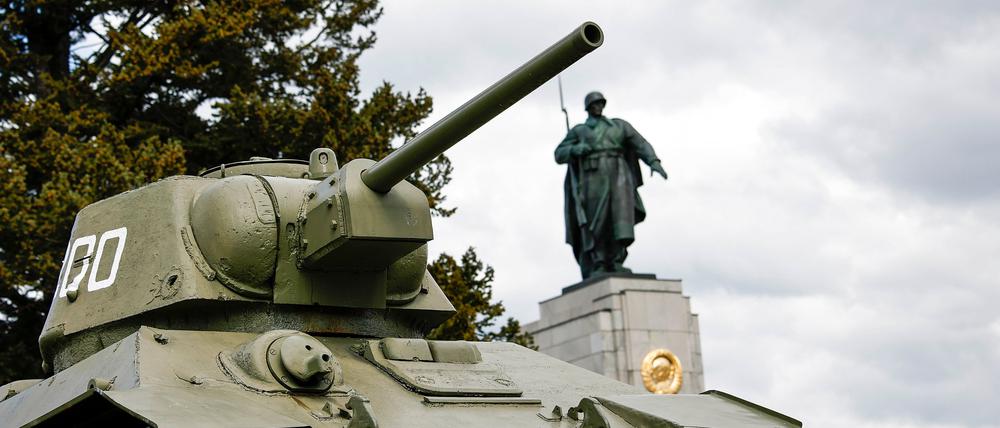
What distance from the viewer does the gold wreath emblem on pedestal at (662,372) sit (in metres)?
22.6

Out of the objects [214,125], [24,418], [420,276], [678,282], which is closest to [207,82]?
[214,125]

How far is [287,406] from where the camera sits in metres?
7.27

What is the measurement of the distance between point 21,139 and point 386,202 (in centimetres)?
1159

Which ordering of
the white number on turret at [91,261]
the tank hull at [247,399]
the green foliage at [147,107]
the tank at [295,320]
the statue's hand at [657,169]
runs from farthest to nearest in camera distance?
the statue's hand at [657,169], the green foliage at [147,107], the white number on turret at [91,261], the tank at [295,320], the tank hull at [247,399]

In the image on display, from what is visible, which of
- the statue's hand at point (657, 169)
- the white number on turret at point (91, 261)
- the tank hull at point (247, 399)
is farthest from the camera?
the statue's hand at point (657, 169)

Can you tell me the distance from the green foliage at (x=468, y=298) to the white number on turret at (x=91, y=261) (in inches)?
356

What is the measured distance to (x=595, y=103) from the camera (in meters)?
24.0

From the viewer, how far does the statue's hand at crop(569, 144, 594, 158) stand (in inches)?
939

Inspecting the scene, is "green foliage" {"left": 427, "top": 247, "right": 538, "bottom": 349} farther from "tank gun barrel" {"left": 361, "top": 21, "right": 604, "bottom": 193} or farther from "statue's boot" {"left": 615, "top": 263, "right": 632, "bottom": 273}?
"tank gun barrel" {"left": 361, "top": 21, "right": 604, "bottom": 193}

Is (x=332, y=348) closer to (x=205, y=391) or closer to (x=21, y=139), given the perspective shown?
(x=205, y=391)

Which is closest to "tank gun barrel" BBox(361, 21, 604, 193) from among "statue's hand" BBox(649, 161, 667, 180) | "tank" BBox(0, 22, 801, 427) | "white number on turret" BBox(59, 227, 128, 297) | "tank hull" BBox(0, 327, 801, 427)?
"tank" BBox(0, 22, 801, 427)

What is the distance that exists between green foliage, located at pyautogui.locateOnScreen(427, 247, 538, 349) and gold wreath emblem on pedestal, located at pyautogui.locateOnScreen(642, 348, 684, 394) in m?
3.56

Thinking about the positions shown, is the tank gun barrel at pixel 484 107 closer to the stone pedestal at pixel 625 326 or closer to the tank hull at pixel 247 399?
the tank hull at pixel 247 399

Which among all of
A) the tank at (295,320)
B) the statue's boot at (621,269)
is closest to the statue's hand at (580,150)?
the statue's boot at (621,269)
